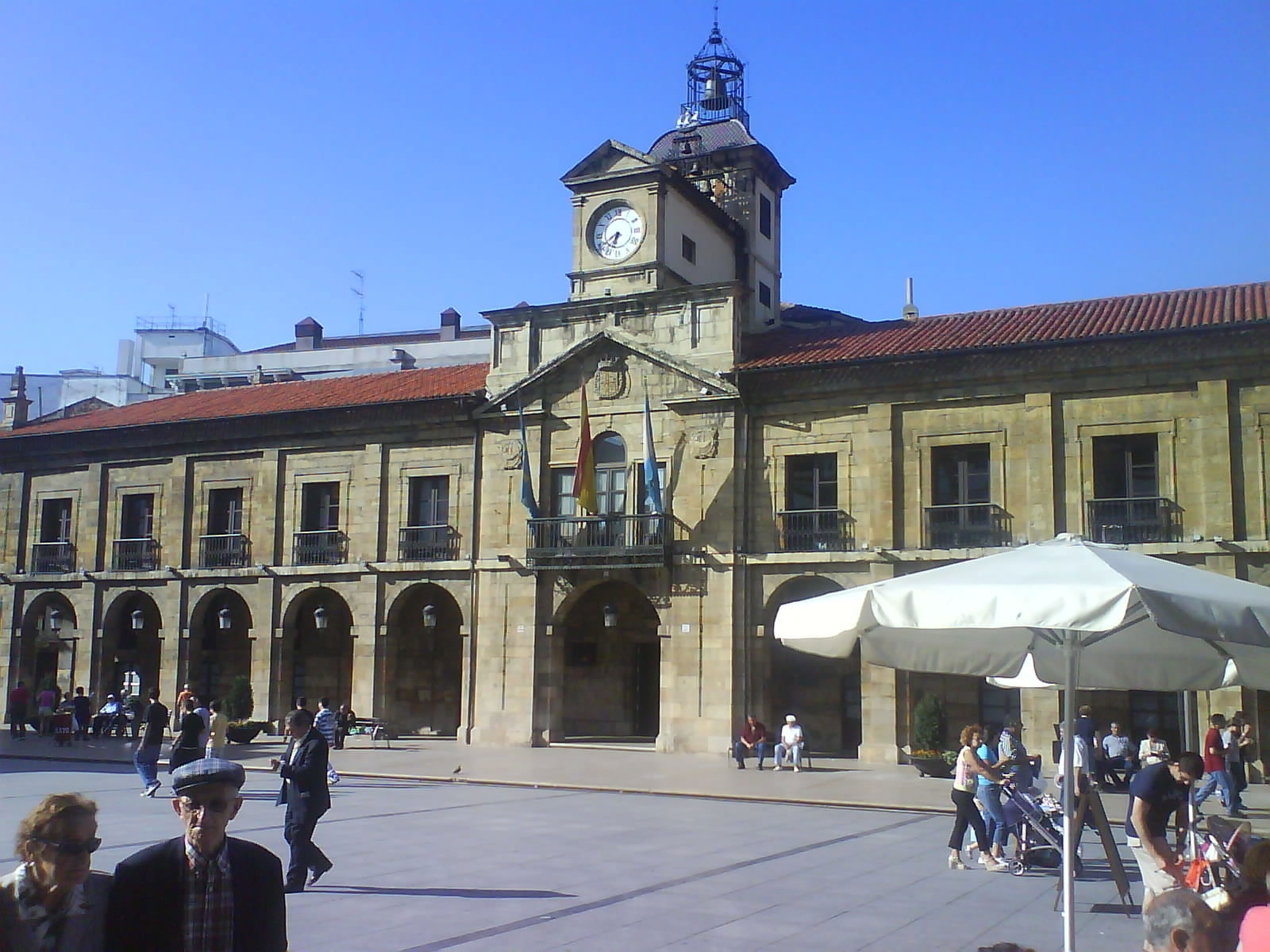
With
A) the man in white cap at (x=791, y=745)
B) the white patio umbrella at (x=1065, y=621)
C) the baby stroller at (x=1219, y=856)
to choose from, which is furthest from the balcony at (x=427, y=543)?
the baby stroller at (x=1219, y=856)

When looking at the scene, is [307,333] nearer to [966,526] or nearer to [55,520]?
[55,520]

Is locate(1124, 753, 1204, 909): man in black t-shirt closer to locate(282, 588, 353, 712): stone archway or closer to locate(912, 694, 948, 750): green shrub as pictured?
locate(912, 694, 948, 750): green shrub

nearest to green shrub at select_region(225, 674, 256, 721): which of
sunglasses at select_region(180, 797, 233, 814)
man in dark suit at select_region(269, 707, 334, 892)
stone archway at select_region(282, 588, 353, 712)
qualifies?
stone archway at select_region(282, 588, 353, 712)

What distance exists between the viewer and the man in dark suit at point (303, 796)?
1161 cm

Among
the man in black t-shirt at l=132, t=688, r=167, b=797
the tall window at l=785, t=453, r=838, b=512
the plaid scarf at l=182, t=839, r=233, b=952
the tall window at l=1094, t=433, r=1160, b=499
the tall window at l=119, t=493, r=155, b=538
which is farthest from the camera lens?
the tall window at l=119, t=493, r=155, b=538

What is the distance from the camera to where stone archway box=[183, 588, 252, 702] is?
3644cm

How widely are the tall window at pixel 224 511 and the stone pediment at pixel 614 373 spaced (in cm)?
895

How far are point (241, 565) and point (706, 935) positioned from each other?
2860 centimetres

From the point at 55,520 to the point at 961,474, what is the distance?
28.3 metres

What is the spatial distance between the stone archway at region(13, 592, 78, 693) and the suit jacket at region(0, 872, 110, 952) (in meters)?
36.9

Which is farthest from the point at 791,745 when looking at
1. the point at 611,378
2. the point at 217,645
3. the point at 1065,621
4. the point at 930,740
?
the point at 217,645

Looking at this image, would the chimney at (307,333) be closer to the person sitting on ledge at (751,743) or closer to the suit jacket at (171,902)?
the person sitting on ledge at (751,743)

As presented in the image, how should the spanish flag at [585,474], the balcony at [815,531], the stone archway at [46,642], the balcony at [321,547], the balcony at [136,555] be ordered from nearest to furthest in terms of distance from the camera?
the balcony at [815,531] → the spanish flag at [585,474] → the balcony at [321,547] → the balcony at [136,555] → the stone archway at [46,642]

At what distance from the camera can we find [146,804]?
1845cm
